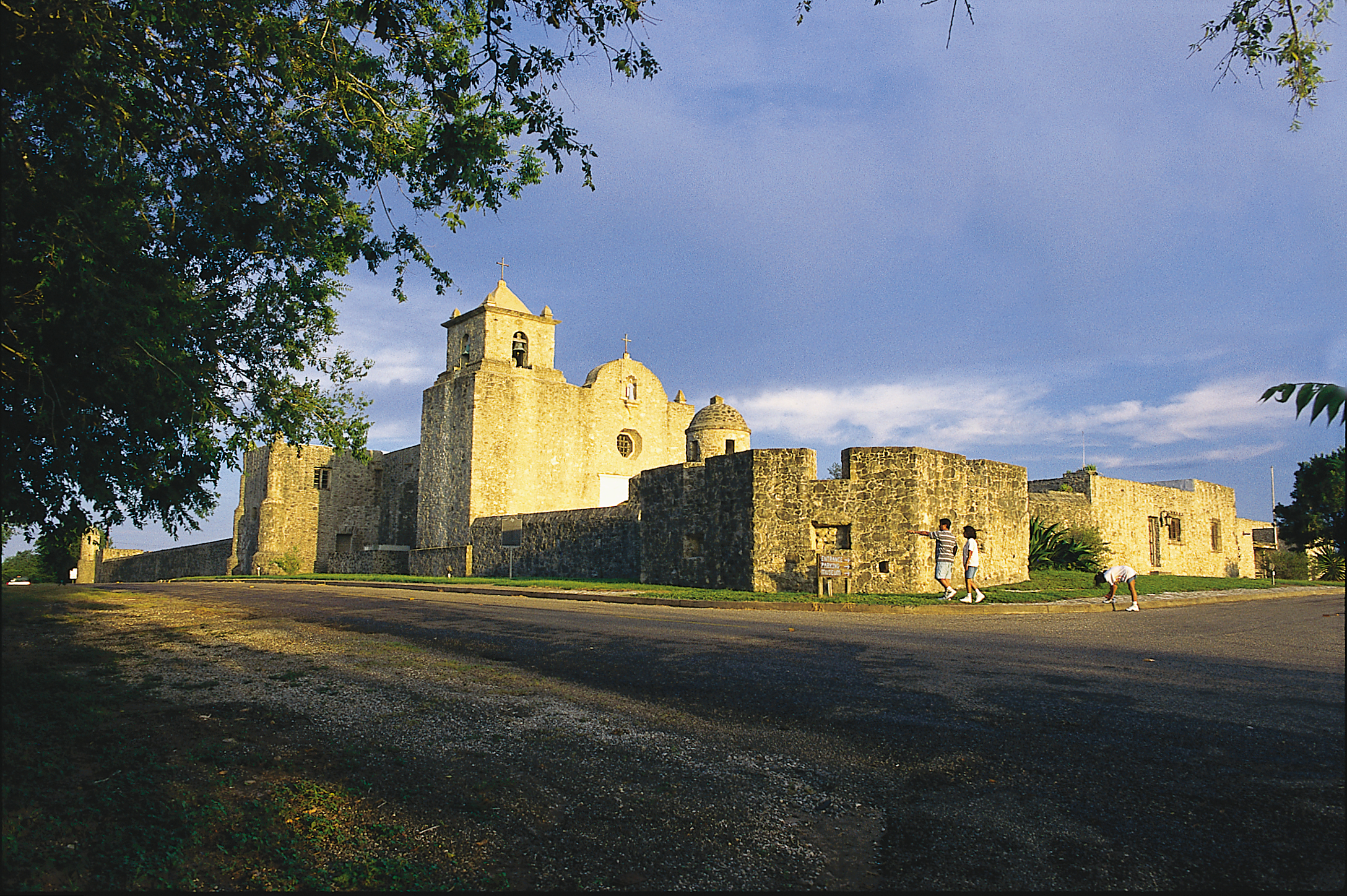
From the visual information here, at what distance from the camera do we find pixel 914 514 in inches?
724

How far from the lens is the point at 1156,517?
29.8m

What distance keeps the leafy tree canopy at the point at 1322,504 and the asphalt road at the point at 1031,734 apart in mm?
219

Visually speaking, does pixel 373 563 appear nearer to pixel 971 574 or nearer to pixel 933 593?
pixel 933 593

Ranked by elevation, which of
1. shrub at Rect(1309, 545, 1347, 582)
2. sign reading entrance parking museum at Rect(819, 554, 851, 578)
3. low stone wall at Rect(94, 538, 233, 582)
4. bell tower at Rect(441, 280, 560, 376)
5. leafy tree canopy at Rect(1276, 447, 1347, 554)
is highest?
bell tower at Rect(441, 280, 560, 376)

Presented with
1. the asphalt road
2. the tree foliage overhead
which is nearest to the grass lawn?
the asphalt road

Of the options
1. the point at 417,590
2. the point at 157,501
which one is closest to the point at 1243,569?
the point at 417,590

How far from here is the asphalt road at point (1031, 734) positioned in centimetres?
295

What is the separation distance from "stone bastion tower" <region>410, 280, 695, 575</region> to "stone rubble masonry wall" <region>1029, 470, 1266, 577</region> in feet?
49.9

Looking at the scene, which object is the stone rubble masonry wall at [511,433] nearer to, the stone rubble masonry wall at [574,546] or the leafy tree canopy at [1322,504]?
the stone rubble masonry wall at [574,546]

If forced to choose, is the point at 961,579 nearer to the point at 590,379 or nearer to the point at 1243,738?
the point at 1243,738

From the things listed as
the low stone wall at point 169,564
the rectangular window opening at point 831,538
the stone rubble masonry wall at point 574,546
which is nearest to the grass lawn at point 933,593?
the stone rubble masonry wall at point 574,546

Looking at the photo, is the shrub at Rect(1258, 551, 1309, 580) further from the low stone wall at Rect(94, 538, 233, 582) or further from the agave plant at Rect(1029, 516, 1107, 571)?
the low stone wall at Rect(94, 538, 233, 582)

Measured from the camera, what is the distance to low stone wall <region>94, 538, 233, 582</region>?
1871 inches

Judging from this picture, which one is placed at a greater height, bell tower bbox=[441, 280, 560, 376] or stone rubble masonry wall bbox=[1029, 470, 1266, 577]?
bell tower bbox=[441, 280, 560, 376]
